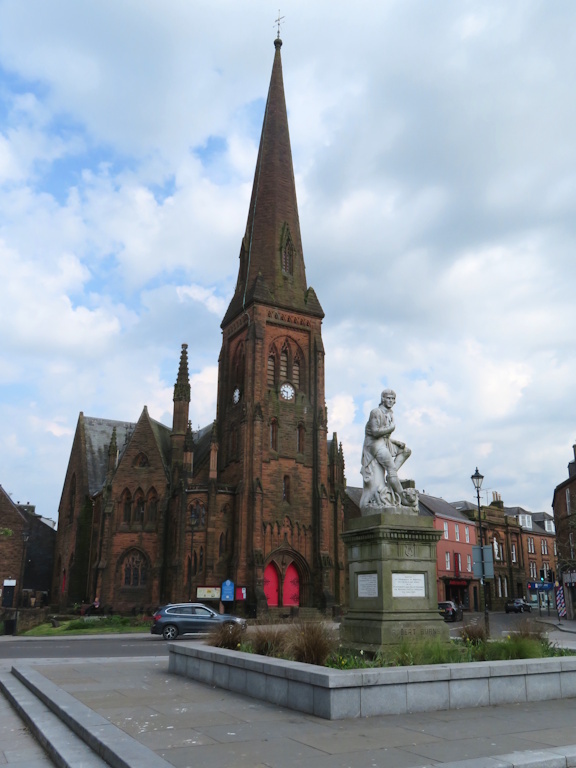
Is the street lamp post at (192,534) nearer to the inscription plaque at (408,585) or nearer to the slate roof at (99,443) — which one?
the slate roof at (99,443)

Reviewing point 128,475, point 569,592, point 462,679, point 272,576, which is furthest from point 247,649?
point 569,592

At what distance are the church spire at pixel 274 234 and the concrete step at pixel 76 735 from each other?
4353cm

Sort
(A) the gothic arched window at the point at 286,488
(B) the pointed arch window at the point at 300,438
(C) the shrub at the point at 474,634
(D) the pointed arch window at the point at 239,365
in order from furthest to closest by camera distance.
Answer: (D) the pointed arch window at the point at 239,365
(B) the pointed arch window at the point at 300,438
(A) the gothic arched window at the point at 286,488
(C) the shrub at the point at 474,634

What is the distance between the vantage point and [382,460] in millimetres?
13016

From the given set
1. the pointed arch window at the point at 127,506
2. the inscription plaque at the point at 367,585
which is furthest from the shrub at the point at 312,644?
the pointed arch window at the point at 127,506

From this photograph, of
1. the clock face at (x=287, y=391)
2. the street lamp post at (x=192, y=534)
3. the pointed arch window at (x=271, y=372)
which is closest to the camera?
the street lamp post at (x=192, y=534)

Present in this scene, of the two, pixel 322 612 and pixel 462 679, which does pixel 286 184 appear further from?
pixel 462 679

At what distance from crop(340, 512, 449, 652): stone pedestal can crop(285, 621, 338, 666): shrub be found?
1.09 m

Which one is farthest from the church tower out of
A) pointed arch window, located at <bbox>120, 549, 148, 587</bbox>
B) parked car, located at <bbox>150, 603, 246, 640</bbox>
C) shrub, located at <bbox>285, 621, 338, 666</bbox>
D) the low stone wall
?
the low stone wall

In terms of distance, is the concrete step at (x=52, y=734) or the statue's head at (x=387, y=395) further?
the statue's head at (x=387, y=395)

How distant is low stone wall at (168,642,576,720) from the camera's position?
27.0ft

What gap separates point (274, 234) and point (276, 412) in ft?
49.5

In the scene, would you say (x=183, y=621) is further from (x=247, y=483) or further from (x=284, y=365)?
(x=284, y=365)

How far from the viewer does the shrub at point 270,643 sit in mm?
11156
